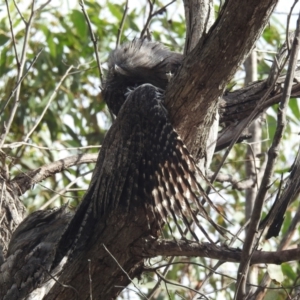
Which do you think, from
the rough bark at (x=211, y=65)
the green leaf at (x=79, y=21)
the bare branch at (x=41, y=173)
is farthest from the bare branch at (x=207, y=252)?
the green leaf at (x=79, y=21)

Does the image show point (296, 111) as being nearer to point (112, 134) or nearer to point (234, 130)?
point (234, 130)

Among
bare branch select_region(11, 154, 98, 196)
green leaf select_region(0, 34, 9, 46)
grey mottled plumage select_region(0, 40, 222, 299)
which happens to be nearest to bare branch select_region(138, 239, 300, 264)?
grey mottled plumage select_region(0, 40, 222, 299)

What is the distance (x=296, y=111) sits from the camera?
5418mm

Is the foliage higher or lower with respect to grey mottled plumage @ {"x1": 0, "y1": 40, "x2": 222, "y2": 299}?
higher

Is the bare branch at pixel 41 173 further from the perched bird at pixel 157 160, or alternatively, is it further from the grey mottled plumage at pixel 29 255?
the perched bird at pixel 157 160

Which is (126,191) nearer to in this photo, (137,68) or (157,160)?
(157,160)

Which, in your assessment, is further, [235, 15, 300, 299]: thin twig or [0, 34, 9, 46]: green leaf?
[0, 34, 9, 46]: green leaf

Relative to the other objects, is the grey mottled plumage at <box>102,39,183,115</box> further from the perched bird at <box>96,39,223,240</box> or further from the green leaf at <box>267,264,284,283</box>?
the green leaf at <box>267,264,284,283</box>

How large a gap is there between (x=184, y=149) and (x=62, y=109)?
3393 millimetres

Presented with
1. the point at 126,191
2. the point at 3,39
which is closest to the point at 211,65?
the point at 126,191

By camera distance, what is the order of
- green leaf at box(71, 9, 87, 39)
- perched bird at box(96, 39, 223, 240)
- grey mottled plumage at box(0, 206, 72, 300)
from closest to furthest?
perched bird at box(96, 39, 223, 240) < grey mottled plumage at box(0, 206, 72, 300) < green leaf at box(71, 9, 87, 39)

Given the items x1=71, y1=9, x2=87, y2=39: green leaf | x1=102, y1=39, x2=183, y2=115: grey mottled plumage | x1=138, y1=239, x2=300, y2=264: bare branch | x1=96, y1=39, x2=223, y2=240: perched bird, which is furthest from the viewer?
x1=71, y1=9, x2=87, y2=39: green leaf

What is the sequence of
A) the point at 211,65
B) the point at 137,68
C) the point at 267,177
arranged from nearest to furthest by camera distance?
the point at 267,177, the point at 211,65, the point at 137,68

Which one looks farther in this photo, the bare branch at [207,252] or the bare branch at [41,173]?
the bare branch at [41,173]
